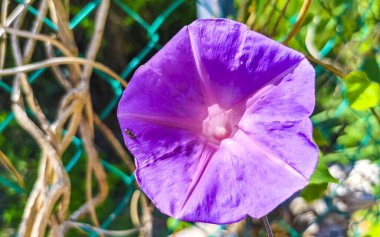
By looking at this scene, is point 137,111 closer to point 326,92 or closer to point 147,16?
point 326,92

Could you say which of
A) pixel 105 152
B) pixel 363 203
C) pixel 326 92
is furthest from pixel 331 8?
pixel 105 152

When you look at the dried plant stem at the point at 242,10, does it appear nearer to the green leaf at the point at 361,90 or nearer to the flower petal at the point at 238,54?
the green leaf at the point at 361,90

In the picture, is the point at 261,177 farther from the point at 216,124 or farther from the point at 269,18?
the point at 269,18

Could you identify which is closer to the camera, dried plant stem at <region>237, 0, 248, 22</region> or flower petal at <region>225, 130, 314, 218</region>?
flower petal at <region>225, 130, 314, 218</region>

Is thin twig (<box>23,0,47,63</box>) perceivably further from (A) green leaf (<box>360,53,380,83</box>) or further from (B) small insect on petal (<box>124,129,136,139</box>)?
(A) green leaf (<box>360,53,380,83</box>)

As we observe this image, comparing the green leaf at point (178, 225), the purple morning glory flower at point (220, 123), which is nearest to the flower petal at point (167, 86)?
the purple morning glory flower at point (220, 123)

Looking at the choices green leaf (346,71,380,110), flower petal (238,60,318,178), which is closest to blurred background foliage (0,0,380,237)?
green leaf (346,71,380,110)
